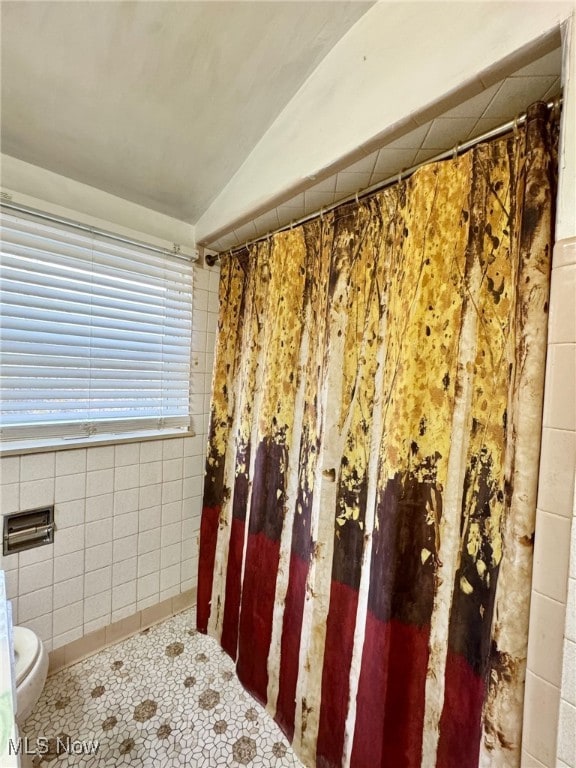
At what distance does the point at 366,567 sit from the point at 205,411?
1226mm

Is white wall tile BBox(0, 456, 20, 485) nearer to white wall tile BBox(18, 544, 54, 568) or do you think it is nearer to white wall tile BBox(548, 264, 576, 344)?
white wall tile BBox(18, 544, 54, 568)

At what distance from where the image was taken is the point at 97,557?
1.49 m

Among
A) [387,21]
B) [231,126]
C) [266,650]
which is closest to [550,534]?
[266,650]

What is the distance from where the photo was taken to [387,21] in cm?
88

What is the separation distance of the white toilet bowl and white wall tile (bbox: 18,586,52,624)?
226 millimetres

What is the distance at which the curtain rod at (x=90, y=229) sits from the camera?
1245 millimetres

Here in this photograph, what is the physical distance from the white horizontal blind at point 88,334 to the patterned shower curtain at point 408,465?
0.69 meters

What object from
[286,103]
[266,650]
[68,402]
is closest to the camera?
[286,103]

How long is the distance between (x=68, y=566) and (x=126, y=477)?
0.44 meters

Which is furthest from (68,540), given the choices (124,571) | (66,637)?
(66,637)

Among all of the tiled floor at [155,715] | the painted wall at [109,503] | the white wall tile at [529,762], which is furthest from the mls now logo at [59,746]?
the white wall tile at [529,762]

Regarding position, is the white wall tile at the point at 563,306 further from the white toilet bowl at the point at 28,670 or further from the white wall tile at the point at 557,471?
the white toilet bowl at the point at 28,670

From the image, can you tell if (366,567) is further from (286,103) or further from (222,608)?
(286,103)

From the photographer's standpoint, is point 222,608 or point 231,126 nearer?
point 231,126
